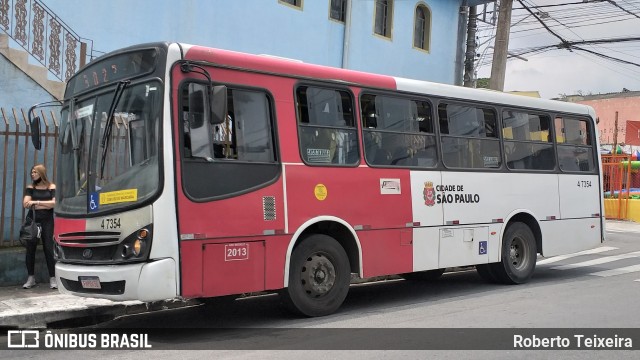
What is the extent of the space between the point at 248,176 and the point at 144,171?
1.14m

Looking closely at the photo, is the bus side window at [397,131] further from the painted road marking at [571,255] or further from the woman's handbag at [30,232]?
the painted road marking at [571,255]

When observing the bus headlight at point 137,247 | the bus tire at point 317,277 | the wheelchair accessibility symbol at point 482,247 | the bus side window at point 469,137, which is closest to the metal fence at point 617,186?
the bus side window at point 469,137

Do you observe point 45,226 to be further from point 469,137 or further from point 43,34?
point 469,137

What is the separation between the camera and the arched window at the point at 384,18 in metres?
18.7

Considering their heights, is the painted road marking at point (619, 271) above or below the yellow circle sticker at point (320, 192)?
below

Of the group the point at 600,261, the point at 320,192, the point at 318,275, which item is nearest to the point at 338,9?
the point at 600,261

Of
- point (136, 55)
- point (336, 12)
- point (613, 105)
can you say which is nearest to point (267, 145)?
point (136, 55)

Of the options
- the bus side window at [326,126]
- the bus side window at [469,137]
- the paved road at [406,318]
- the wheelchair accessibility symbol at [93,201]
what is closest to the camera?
the paved road at [406,318]

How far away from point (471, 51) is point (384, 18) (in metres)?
3.74

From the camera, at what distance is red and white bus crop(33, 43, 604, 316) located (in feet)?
20.1

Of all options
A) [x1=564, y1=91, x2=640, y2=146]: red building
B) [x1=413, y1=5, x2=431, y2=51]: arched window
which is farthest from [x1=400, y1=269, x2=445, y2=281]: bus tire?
[x1=564, y1=91, x2=640, y2=146]: red building

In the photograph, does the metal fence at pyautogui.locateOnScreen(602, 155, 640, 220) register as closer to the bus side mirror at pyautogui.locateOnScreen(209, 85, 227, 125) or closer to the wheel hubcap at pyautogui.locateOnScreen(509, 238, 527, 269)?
the wheel hubcap at pyautogui.locateOnScreen(509, 238, 527, 269)

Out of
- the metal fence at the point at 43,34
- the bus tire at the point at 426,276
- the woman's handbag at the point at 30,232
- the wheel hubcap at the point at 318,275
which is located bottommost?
the bus tire at the point at 426,276

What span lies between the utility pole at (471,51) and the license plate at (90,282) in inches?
668
